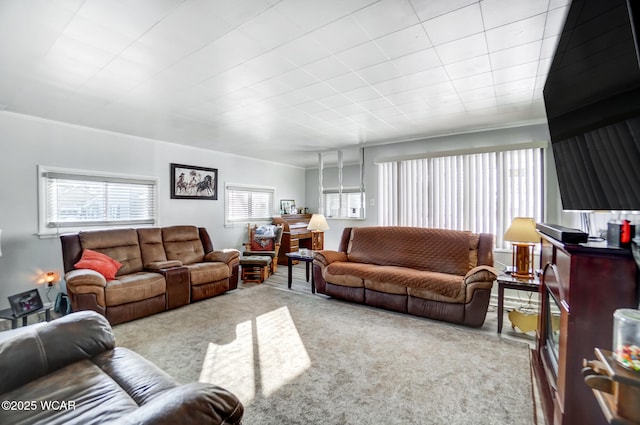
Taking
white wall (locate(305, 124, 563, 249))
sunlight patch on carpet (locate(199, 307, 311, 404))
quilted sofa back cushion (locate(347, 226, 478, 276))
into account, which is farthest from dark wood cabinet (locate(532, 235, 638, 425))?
white wall (locate(305, 124, 563, 249))

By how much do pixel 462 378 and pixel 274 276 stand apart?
385 cm

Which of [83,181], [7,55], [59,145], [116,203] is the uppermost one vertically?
[7,55]

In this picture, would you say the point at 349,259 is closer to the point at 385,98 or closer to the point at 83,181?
the point at 385,98

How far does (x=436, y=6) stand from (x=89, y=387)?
2637mm

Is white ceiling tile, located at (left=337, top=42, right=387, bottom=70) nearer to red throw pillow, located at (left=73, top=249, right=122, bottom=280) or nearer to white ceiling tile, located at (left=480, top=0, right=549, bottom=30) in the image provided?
white ceiling tile, located at (left=480, top=0, right=549, bottom=30)

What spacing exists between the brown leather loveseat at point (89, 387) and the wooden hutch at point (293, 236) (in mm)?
4911

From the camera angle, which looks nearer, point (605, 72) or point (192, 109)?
point (605, 72)

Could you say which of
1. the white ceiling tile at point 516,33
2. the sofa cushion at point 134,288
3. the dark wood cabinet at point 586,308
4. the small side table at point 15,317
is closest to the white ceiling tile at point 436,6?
the white ceiling tile at point 516,33

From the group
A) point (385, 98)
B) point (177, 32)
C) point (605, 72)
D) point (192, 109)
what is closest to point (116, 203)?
point (192, 109)

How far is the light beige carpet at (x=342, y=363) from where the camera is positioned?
70.7 inches

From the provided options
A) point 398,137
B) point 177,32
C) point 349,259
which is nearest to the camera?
point 177,32

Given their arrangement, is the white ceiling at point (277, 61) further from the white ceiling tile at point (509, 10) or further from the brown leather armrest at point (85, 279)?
the brown leather armrest at point (85, 279)

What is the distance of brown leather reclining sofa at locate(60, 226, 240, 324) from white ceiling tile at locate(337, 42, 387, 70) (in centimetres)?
326

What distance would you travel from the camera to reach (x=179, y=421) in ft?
2.78
